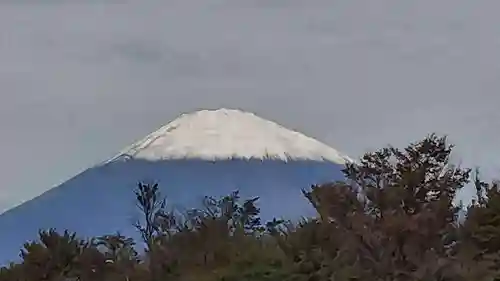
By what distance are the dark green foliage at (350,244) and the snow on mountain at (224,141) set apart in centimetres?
9970

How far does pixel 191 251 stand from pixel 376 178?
578 cm

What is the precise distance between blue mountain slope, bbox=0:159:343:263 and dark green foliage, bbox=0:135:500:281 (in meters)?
85.3

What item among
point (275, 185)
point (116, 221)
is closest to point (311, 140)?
point (275, 185)

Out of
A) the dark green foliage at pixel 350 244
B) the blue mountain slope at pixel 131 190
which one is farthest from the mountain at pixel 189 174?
the dark green foliage at pixel 350 244

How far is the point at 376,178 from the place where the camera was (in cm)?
2452

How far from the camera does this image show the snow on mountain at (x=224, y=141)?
133 meters

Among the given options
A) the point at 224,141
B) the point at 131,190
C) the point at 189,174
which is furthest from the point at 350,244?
the point at 224,141

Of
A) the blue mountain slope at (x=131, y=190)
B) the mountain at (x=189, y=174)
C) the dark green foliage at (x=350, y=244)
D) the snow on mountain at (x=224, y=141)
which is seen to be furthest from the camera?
the snow on mountain at (x=224, y=141)

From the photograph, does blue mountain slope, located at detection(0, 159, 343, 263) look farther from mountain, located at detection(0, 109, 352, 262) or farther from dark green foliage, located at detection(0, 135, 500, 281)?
dark green foliage, located at detection(0, 135, 500, 281)

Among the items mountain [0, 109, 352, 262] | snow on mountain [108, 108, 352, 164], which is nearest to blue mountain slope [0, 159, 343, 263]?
mountain [0, 109, 352, 262]

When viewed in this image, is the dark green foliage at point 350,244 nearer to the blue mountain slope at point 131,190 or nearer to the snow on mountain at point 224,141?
the blue mountain slope at point 131,190

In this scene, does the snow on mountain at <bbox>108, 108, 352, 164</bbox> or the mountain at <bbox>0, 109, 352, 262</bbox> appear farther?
the snow on mountain at <bbox>108, 108, 352, 164</bbox>

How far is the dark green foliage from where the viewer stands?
1672cm

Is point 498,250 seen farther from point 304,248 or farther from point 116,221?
point 116,221
